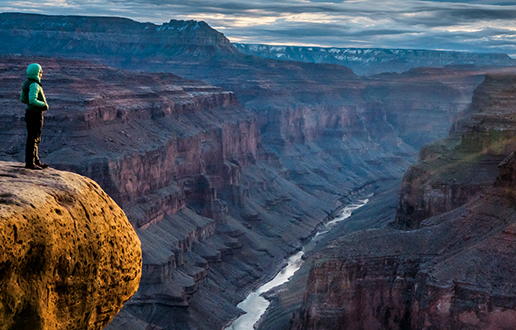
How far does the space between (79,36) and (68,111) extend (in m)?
123

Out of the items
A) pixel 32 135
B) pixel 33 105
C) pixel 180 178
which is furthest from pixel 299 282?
pixel 33 105

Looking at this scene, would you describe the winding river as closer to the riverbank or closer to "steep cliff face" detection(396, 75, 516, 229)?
the riverbank

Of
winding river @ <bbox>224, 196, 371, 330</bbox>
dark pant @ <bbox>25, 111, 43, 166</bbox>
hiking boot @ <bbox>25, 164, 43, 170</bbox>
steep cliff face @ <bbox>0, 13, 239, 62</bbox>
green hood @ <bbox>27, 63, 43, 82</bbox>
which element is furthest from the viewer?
steep cliff face @ <bbox>0, 13, 239, 62</bbox>

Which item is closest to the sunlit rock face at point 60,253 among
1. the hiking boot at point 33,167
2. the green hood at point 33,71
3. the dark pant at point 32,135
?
the hiking boot at point 33,167

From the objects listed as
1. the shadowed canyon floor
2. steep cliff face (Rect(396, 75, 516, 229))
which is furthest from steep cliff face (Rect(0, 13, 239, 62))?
steep cliff face (Rect(396, 75, 516, 229))

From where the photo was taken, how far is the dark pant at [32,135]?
16656 mm

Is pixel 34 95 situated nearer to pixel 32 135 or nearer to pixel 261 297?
pixel 32 135

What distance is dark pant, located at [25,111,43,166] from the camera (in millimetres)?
16656

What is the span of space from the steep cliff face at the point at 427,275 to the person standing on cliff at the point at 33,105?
27.4 m

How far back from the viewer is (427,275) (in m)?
40.5

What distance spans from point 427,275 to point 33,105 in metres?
29.0

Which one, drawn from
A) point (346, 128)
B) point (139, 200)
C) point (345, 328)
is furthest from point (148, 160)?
point (346, 128)

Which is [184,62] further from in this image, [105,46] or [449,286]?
[449,286]

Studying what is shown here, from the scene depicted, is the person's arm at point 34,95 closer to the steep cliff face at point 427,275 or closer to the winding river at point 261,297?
the steep cliff face at point 427,275
